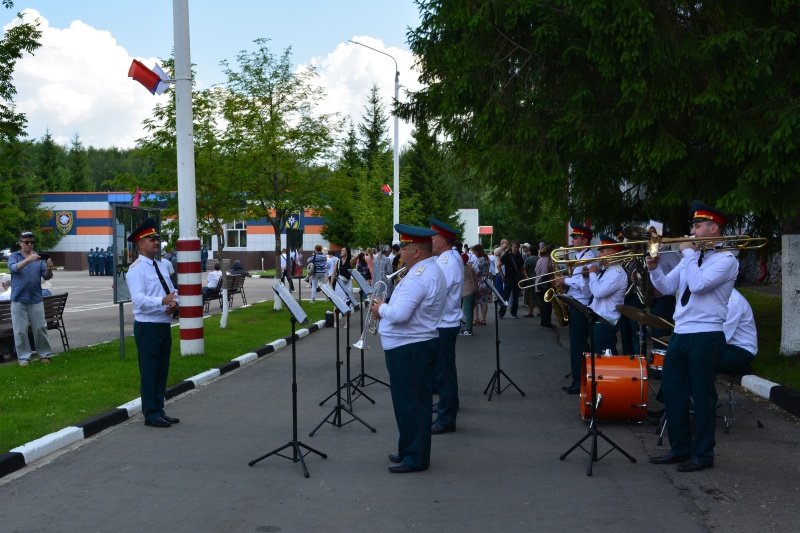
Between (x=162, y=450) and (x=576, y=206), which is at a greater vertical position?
(x=576, y=206)

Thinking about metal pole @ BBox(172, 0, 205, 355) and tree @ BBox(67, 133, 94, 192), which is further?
tree @ BBox(67, 133, 94, 192)

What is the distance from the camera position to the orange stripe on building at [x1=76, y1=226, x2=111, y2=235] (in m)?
70.4

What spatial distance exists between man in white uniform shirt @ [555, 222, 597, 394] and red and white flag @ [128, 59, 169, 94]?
7.58 m

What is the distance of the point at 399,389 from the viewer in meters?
7.24

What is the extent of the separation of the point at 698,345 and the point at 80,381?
811cm

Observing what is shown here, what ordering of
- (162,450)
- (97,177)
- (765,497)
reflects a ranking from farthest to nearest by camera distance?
(97,177)
(162,450)
(765,497)

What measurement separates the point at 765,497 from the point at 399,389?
285 centimetres

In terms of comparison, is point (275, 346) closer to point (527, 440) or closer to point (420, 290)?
Answer: point (527, 440)

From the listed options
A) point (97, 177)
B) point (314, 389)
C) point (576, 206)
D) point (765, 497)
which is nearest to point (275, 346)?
point (314, 389)

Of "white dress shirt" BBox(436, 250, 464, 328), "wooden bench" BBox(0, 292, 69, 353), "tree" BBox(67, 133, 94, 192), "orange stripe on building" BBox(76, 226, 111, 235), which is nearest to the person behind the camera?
"white dress shirt" BBox(436, 250, 464, 328)

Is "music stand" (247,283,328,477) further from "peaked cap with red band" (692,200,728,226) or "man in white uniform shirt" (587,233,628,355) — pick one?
"man in white uniform shirt" (587,233,628,355)

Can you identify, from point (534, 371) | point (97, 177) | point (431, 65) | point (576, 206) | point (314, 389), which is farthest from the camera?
point (97, 177)

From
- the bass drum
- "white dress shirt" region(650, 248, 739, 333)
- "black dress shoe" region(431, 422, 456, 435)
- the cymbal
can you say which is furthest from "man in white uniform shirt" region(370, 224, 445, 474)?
the bass drum

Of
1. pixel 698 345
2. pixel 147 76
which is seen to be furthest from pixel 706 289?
pixel 147 76
